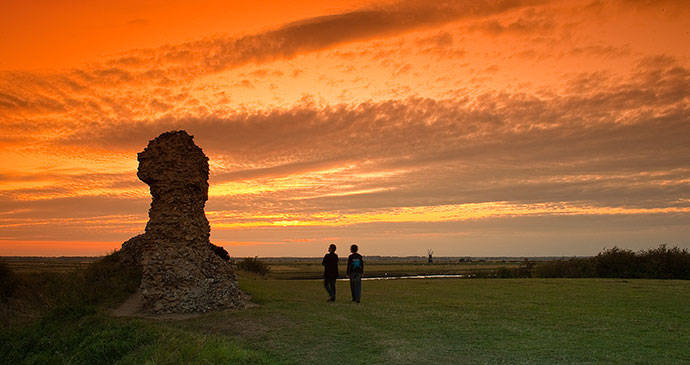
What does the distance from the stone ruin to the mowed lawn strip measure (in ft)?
5.96

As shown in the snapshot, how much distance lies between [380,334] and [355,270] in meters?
6.84

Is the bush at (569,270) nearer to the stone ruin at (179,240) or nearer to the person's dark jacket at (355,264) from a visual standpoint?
Answer: the person's dark jacket at (355,264)

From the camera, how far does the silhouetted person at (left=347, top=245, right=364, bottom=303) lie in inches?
828

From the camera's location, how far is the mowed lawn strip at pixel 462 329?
1191 centimetres

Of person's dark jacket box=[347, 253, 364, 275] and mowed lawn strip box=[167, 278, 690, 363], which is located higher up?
person's dark jacket box=[347, 253, 364, 275]

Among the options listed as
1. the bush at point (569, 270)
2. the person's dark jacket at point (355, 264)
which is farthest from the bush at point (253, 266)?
the person's dark jacket at point (355, 264)

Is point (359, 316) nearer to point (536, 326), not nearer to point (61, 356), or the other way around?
point (536, 326)

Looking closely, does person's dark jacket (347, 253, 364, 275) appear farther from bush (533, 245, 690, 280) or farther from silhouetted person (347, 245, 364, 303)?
bush (533, 245, 690, 280)

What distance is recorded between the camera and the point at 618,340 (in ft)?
43.9

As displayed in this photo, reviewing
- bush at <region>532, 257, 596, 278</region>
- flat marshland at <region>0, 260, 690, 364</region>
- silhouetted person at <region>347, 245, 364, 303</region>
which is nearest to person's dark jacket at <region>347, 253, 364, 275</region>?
silhouetted person at <region>347, 245, 364, 303</region>

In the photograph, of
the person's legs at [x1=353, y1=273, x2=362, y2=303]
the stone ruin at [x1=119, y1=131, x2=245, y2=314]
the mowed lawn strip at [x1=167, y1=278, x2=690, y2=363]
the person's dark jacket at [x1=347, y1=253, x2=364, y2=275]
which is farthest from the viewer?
the person's legs at [x1=353, y1=273, x2=362, y2=303]

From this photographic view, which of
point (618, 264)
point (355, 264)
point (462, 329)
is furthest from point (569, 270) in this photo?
point (462, 329)

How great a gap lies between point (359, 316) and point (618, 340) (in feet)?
25.8

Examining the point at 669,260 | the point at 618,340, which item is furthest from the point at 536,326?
the point at 669,260
